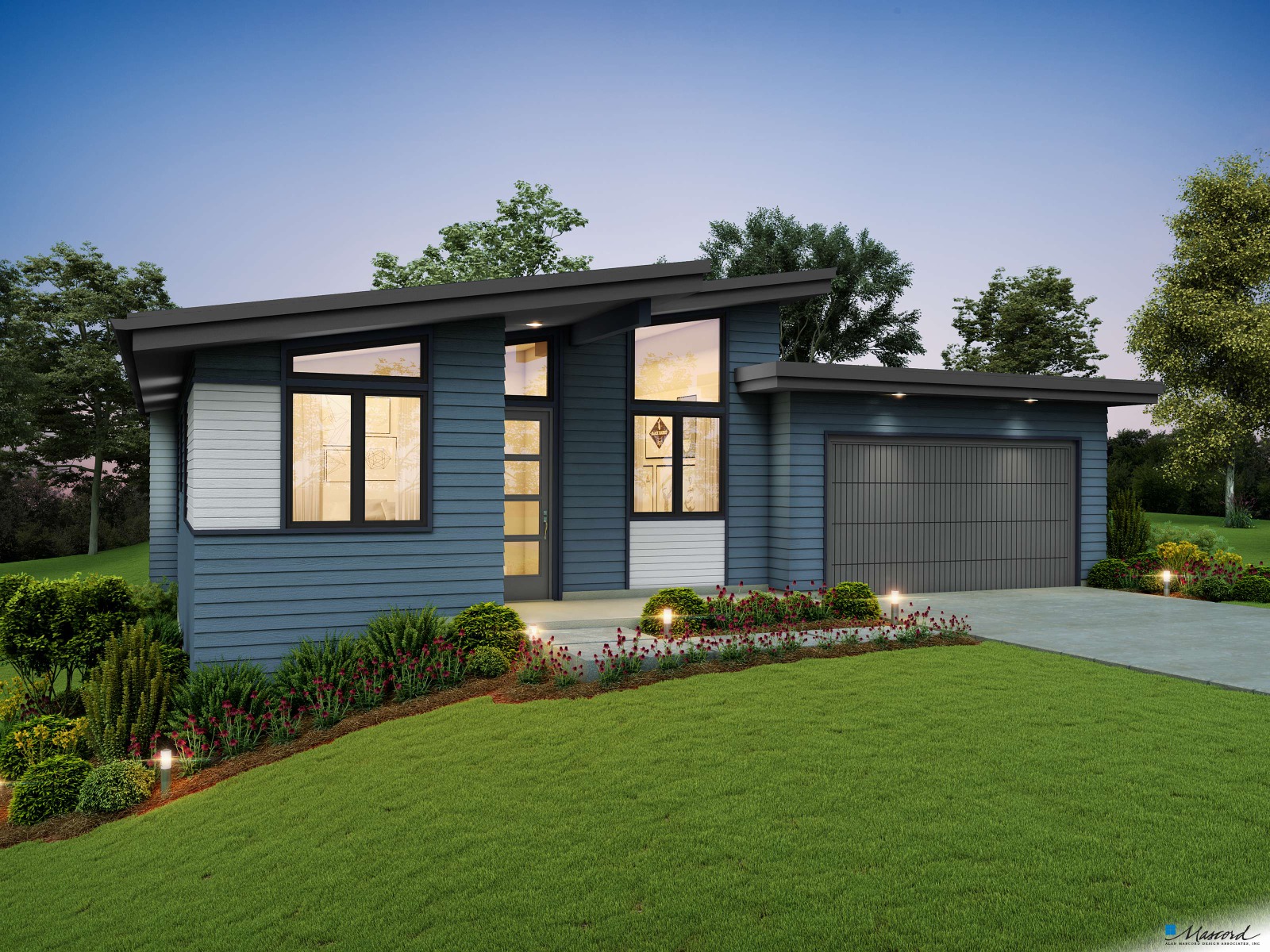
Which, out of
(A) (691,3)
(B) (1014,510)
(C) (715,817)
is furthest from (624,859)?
(A) (691,3)

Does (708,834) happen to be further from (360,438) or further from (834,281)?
(834,281)

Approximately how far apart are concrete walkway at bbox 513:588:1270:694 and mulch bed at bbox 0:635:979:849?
0.53m

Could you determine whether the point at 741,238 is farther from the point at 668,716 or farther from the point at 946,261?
the point at 668,716

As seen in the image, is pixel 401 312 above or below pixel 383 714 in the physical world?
above

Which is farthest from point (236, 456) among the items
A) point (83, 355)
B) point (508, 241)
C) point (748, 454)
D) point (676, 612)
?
point (83, 355)

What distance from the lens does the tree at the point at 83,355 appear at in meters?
31.3

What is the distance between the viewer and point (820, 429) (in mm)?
12086

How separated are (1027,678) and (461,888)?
16.8ft

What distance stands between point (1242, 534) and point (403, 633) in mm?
26526

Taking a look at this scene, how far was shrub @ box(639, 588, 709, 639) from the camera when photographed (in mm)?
8859

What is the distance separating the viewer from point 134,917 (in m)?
4.19

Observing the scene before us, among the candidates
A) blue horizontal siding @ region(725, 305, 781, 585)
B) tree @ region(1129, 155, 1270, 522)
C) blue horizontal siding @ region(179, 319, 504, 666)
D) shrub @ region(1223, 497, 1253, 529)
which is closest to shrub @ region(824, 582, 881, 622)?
blue horizontal siding @ region(725, 305, 781, 585)

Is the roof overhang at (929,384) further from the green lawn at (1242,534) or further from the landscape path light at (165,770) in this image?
the landscape path light at (165,770)

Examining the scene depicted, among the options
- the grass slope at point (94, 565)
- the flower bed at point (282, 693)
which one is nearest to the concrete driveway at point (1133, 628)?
the flower bed at point (282, 693)
